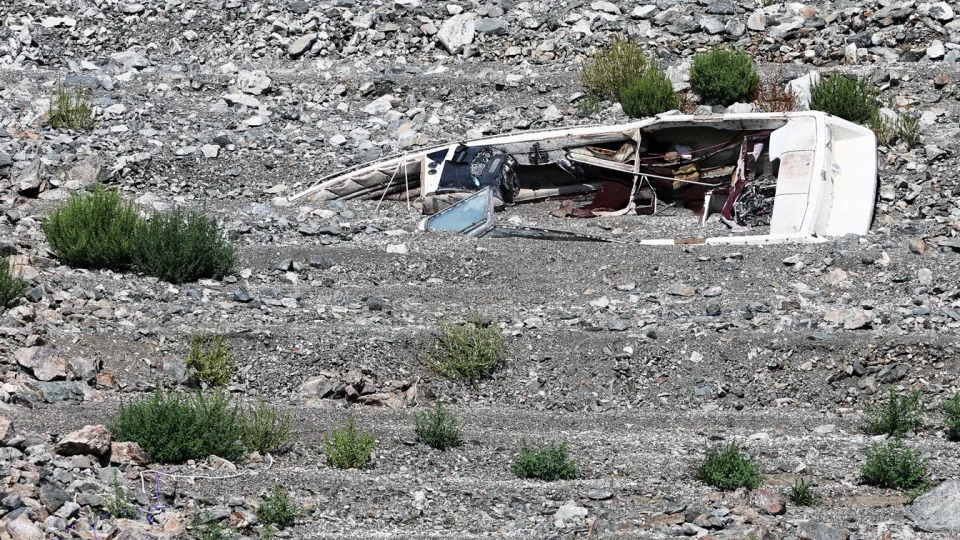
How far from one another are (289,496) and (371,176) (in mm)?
6053

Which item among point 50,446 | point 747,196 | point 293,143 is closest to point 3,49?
point 293,143

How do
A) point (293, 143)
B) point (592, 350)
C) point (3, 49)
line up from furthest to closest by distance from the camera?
1. point (3, 49)
2. point (293, 143)
3. point (592, 350)

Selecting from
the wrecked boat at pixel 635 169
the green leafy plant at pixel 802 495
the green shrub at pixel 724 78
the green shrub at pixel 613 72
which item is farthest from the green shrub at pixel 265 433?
the green shrub at pixel 724 78

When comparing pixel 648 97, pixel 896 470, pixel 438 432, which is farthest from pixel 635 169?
pixel 896 470

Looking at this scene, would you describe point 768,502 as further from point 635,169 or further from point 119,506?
point 635,169

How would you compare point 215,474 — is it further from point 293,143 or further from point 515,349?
point 293,143

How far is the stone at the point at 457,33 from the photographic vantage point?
1523cm

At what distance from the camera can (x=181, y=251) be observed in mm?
9727

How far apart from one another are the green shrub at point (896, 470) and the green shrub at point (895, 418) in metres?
0.66

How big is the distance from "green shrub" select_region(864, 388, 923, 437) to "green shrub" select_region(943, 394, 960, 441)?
0.57 ft

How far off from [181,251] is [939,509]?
5796mm

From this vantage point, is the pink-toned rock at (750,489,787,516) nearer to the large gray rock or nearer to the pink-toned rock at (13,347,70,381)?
the large gray rock

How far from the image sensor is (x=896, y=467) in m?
6.81

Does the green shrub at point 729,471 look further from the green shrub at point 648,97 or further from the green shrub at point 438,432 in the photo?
the green shrub at point 648,97
